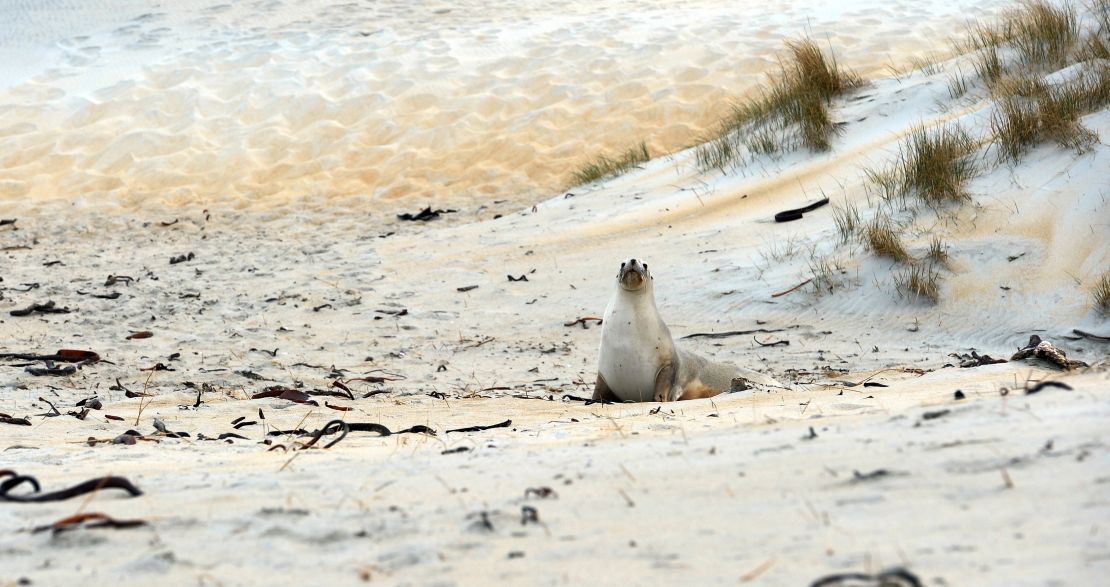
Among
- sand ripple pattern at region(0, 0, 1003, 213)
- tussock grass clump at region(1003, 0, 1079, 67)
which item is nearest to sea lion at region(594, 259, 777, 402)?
tussock grass clump at region(1003, 0, 1079, 67)

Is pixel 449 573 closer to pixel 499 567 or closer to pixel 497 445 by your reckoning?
pixel 499 567

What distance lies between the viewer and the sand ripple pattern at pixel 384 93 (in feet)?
41.1

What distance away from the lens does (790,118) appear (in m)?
10.0

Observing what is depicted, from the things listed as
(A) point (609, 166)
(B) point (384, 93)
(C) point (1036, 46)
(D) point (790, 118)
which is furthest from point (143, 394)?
(B) point (384, 93)

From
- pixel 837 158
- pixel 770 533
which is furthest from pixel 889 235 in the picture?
pixel 770 533

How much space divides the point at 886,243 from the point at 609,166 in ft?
13.4

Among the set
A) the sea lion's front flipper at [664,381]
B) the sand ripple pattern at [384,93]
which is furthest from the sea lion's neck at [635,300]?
the sand ripple pattern at [384,93]

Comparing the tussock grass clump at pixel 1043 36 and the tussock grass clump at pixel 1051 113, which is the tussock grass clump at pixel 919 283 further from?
the tussock grass clump at pixel 1043 36

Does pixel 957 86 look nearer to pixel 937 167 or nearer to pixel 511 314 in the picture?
pixel 937 167

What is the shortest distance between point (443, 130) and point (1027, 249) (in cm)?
728

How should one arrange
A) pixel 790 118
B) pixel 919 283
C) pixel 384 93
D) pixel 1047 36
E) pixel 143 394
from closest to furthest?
pixel 143 394, pixel 919 283, pixel 1047 36, pixel 790 118, pixel 384 93

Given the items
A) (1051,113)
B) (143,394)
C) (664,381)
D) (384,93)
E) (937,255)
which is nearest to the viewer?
(143,394)

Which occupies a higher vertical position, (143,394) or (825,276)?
(143,394)

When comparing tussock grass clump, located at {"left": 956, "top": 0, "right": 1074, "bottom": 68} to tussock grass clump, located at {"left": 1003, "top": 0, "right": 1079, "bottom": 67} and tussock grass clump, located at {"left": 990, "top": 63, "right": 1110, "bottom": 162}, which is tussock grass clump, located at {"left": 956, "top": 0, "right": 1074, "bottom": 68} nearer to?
tussock grass clump, located at {"left": 1003, "top": 0, "right": 1079, "bottom": 67}
